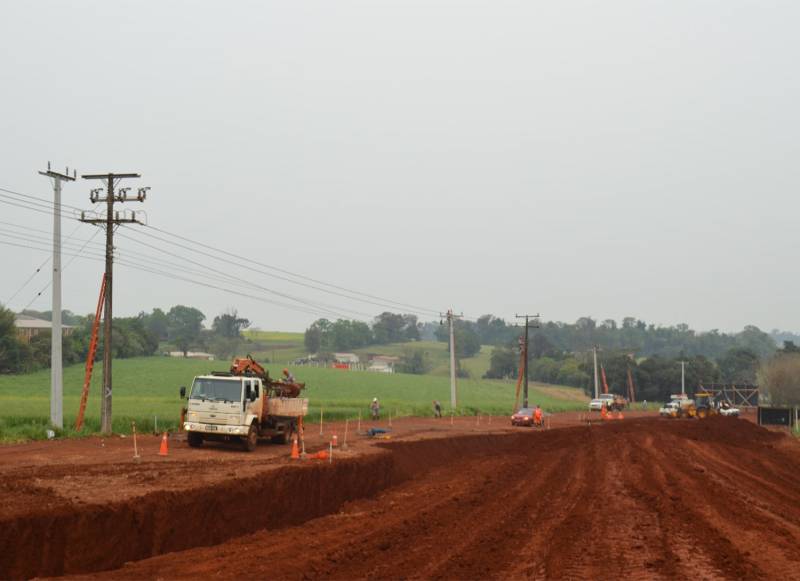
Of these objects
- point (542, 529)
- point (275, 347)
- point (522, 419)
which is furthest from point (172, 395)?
point (275, 347)

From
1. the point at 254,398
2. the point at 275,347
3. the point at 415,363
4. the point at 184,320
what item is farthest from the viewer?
the point at 184,320

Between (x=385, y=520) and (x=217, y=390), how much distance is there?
1263 cm

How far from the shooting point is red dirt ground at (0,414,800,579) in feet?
41.3

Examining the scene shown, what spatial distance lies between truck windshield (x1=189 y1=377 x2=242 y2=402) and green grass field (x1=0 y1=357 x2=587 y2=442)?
7631 mm

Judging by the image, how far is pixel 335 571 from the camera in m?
12.4

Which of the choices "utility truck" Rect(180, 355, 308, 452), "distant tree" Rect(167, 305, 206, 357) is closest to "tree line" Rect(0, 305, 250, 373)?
"distant tree" Rect(167, 305, 206, 357)

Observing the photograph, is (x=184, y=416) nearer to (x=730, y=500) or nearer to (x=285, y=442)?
(x=285, y=442)

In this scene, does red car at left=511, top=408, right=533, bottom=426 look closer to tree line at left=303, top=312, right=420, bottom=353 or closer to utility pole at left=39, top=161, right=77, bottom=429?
utility pole at left=39, top=161, right=77, bottom=429

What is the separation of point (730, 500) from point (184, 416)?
19138 mm

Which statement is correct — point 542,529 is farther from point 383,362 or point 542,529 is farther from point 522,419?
point 383,362

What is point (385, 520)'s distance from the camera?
17812 mm

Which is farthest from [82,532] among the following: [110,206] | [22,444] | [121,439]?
[110,206]

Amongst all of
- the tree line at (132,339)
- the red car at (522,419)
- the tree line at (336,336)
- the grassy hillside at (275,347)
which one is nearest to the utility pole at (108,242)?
the red car at (522,419)

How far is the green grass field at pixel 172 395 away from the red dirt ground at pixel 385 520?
9.66 meters
